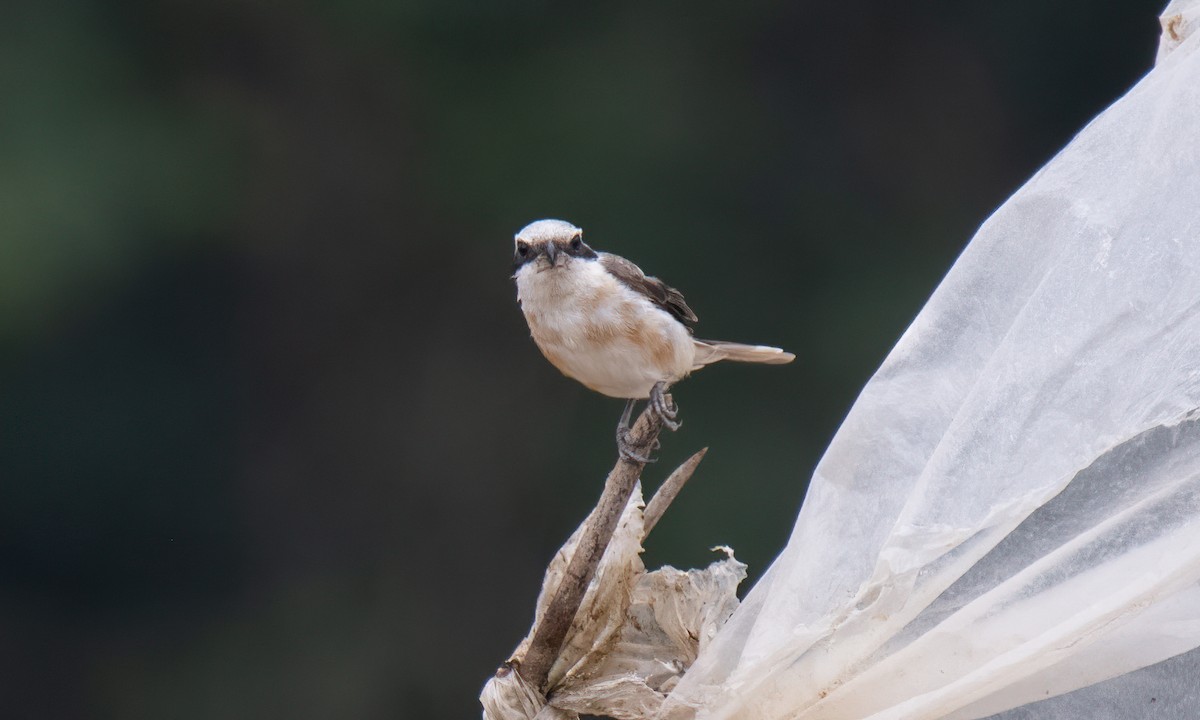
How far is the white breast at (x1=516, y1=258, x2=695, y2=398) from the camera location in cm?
125

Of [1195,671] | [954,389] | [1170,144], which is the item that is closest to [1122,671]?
[1195,671]

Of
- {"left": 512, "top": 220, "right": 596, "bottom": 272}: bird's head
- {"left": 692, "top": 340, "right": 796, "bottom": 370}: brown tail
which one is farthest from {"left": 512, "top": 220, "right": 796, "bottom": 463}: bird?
{"left": 692, "top": 340, "right": 796, "bottom": 370}: brown tail

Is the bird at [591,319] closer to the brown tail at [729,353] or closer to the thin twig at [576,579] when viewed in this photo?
the brown tail at [729,353]

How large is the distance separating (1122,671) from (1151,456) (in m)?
0.14

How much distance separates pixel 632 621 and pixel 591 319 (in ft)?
1.29

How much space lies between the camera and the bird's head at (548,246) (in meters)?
1.29

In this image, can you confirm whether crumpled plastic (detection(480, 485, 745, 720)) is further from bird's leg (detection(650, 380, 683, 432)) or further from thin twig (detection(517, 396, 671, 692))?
bird's leg (detection(650, 380, 683, 432))

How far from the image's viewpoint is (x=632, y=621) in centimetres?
95

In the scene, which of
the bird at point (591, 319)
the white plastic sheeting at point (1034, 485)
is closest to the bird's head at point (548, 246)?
the bird at point (591, 319)

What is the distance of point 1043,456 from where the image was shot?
2.38 feet

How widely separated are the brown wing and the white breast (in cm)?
4

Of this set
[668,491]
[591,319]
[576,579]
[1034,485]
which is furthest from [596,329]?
[1034,485]

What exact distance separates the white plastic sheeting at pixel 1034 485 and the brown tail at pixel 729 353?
26.9 inches

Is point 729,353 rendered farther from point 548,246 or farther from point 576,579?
point 576,579
